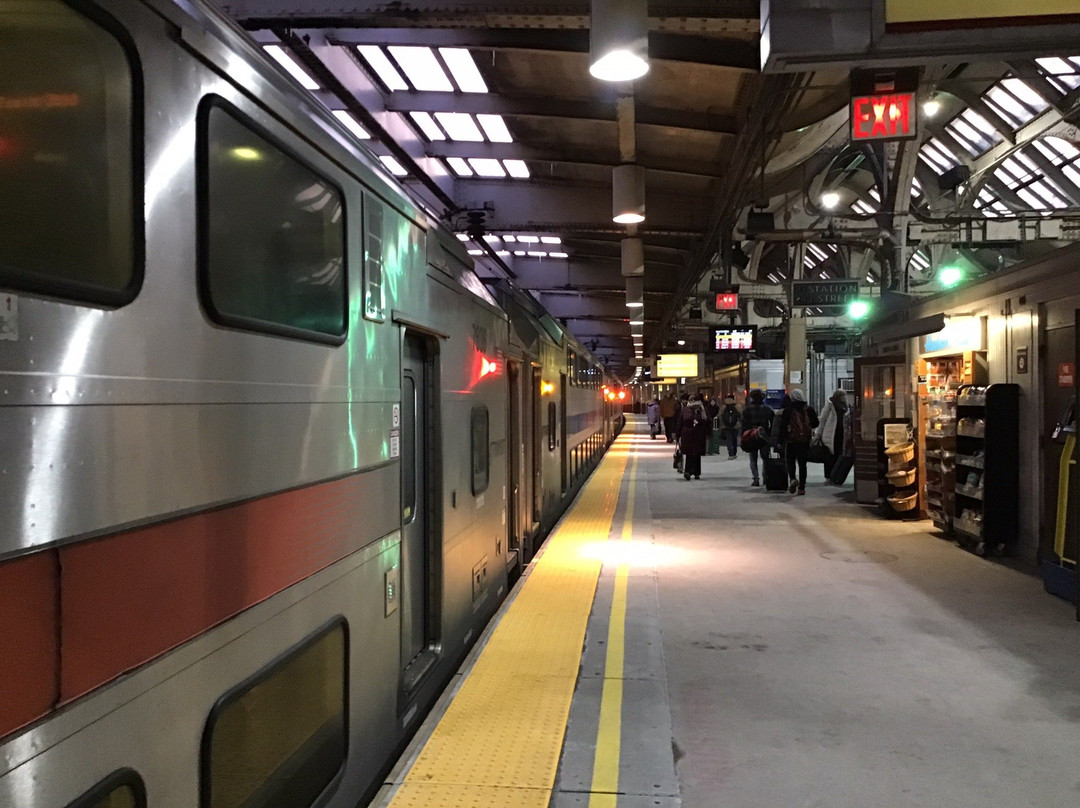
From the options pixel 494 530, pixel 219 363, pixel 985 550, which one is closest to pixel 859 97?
pixel 985 550

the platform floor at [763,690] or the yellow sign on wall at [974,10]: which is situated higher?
Result: the yellow sign on wall at [974,10]

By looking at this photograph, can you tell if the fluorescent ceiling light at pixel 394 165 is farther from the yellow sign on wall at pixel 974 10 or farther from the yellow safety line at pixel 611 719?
the yellow sign on wall at pixel 974 10

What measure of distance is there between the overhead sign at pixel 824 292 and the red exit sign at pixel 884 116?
893 centimetres

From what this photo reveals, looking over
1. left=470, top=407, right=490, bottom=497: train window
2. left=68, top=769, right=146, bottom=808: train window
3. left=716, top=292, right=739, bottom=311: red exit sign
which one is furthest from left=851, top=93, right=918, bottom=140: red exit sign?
left=716, top=292, right=739, bottom=311: red exit sign

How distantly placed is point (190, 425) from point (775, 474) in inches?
548

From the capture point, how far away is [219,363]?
2162 mm

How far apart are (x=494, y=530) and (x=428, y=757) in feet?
9.35

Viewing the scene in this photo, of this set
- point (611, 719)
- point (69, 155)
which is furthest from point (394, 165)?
point (69, 155)

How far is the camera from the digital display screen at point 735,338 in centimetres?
2375

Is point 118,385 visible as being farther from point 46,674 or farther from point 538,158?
point 538,158

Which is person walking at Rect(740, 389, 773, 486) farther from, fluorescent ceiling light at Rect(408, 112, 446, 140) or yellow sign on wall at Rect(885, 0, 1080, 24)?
yellow sign on wall at Rect(885, 0, 1080, 24)

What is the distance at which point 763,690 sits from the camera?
4969 millimetres

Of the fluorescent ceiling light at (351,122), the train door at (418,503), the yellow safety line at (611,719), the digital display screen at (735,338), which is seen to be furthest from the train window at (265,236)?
the digital display screen at (735,338)

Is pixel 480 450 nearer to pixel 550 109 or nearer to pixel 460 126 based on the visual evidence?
pixel 550 109
